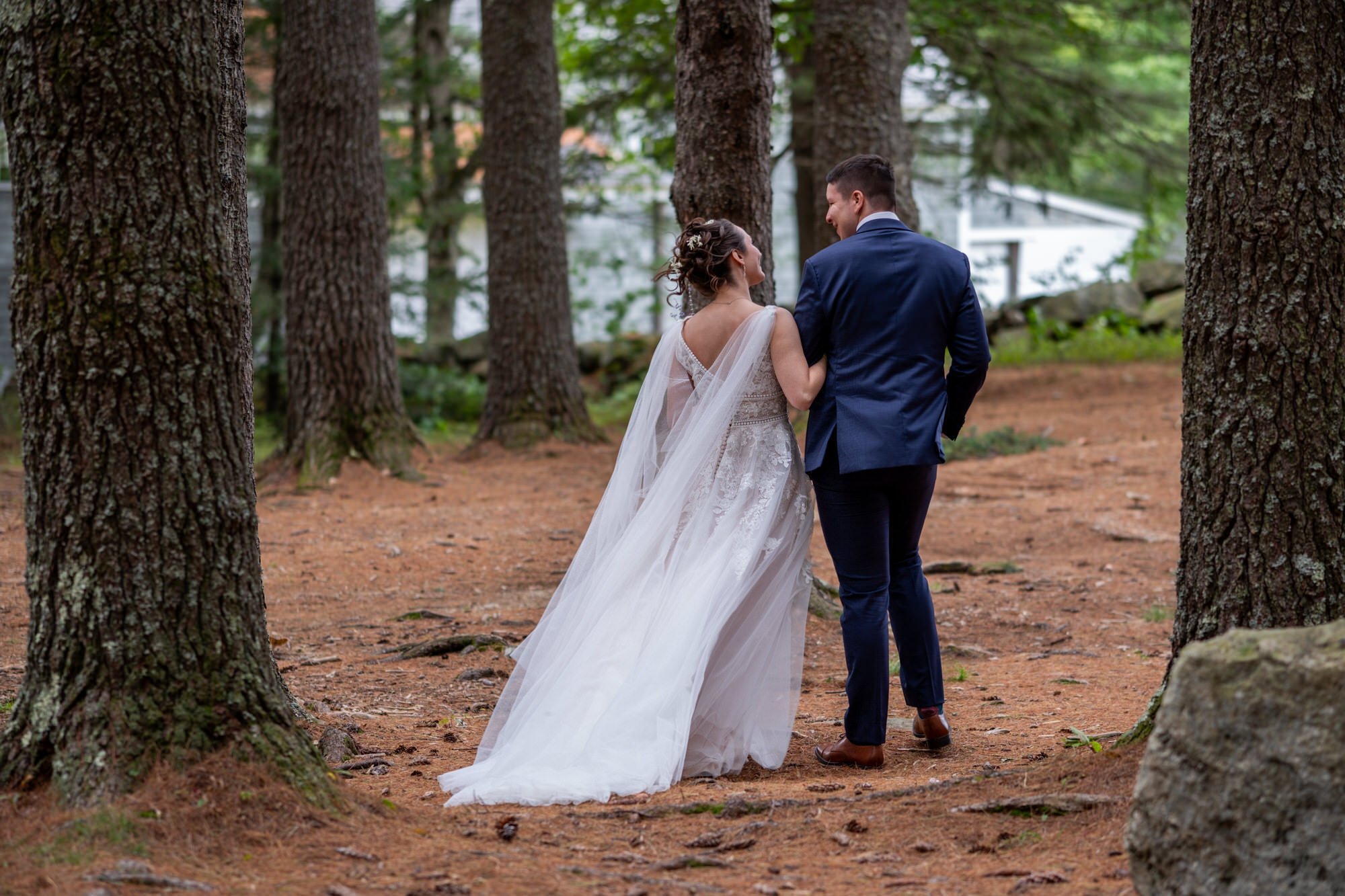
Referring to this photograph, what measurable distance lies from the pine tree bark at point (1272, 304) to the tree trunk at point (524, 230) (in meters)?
9.77

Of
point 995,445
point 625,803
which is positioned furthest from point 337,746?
point 995,445

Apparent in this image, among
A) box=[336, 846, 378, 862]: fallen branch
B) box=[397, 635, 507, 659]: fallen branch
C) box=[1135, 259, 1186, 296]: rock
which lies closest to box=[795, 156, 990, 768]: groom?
box=[336, 846, 378, 862]: fallen branch

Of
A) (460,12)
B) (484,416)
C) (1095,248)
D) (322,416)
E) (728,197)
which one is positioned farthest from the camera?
(1095,248)

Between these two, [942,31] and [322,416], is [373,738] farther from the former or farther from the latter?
[942,31]

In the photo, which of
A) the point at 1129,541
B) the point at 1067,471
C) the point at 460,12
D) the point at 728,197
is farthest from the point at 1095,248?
the point at 728,197

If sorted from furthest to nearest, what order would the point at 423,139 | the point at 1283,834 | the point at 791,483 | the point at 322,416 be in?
the point at 423,139 → the point at 322,416 → the point at 791,483 → the point at 1283,834

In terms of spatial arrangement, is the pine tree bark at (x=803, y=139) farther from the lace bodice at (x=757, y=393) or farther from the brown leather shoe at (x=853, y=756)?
the brown leather shoe at (x=853, y=756)

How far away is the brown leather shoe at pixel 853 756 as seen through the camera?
437cm

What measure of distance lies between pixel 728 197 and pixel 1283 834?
4.19 m

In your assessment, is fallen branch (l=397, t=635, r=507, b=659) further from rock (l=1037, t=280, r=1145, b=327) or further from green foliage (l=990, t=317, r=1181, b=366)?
rock (l=1037, t=280, r=1145, b=327)

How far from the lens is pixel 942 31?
15.0 meters

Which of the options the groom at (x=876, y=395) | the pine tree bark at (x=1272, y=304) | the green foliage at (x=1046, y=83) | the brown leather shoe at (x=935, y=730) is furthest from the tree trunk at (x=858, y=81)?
the pine tree bark at (x=1272, y=304)

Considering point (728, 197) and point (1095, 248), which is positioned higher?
point (1095, 248)

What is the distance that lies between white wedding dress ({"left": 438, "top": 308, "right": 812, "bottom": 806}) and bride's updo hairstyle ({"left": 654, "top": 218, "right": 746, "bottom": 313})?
233 mm
